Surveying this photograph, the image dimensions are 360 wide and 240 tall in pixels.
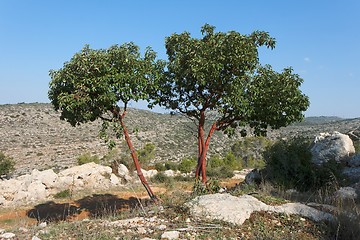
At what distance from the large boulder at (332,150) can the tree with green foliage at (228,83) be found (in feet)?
24.6

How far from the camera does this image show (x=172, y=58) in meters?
11.4

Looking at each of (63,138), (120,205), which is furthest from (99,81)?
(63,138)

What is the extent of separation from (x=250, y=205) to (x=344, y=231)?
68.9 inches

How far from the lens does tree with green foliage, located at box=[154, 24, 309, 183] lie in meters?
9.62

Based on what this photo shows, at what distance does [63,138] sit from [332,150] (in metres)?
41.8

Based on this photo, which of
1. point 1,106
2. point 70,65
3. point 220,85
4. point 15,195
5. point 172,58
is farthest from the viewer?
point 1,106

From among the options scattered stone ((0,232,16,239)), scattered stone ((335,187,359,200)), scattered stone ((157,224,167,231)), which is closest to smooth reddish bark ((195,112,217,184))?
scattered stone ((335,187,359,200))

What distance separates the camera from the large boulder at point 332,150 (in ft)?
56.0

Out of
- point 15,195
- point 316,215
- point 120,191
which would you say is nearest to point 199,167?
point 316,215

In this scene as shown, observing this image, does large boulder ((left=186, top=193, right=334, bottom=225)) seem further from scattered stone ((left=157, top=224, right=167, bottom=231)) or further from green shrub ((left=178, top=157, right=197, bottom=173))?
green shrub ((left=178, top=157, right=197, bottom=173))

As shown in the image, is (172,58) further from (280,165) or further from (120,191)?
A: (120,191)

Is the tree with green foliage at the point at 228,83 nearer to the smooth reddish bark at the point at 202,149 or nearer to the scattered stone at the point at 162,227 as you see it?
the smooth reddish bark at the point at 202,149

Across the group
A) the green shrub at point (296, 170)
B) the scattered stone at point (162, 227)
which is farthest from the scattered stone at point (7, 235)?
the green shrub at point (296, 170)

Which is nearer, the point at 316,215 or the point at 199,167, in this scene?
the point at 316,215
